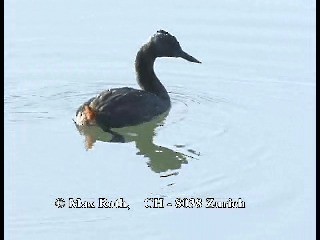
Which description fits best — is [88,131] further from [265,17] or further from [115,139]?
[265,17]

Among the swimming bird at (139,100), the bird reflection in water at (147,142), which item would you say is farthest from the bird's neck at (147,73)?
the bird reflection in water at (147,142)

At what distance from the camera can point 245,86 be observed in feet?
40.6

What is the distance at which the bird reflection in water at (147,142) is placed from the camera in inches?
394

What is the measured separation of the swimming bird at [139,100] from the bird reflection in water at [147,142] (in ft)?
0.22

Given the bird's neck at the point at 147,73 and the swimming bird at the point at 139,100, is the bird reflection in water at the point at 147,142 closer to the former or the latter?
the swimming bird at the point at 139,100

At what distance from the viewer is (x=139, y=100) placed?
1116 cm

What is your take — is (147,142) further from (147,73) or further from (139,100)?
(147,73)

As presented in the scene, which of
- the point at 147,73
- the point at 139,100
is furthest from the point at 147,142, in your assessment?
the point at 147,73

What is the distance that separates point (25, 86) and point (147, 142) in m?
2.30

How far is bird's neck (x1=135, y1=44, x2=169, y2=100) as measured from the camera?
11844 millimetres
